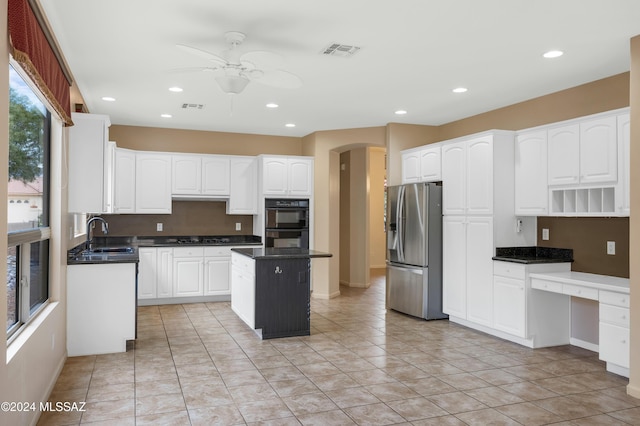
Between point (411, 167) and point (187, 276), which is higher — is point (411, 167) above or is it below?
above

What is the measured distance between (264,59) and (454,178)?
10.9 feet

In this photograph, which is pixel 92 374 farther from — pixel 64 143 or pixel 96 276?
pixel 64 143

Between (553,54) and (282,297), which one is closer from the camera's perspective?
(553,54)

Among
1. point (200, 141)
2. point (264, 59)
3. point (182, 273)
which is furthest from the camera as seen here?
point (200, 141)

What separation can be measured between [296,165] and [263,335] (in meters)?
3.32

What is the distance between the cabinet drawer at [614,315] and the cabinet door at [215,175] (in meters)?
5.43

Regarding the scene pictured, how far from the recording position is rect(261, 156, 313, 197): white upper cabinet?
770 centimetres

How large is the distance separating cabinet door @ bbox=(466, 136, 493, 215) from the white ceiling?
577 millimetres

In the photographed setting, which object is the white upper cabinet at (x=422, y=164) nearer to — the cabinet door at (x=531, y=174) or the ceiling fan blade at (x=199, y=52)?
the cabinet door at (x=531, y=174)

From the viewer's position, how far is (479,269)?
5.62 meters

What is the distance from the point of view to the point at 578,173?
466 centimetres

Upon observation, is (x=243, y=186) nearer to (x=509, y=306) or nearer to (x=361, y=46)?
(x=361, y=46)

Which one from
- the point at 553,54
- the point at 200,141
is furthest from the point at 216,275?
the point at 553,54

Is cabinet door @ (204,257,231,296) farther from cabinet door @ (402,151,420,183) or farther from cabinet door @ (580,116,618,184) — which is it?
cabinet door @ (580,116,618,184)
